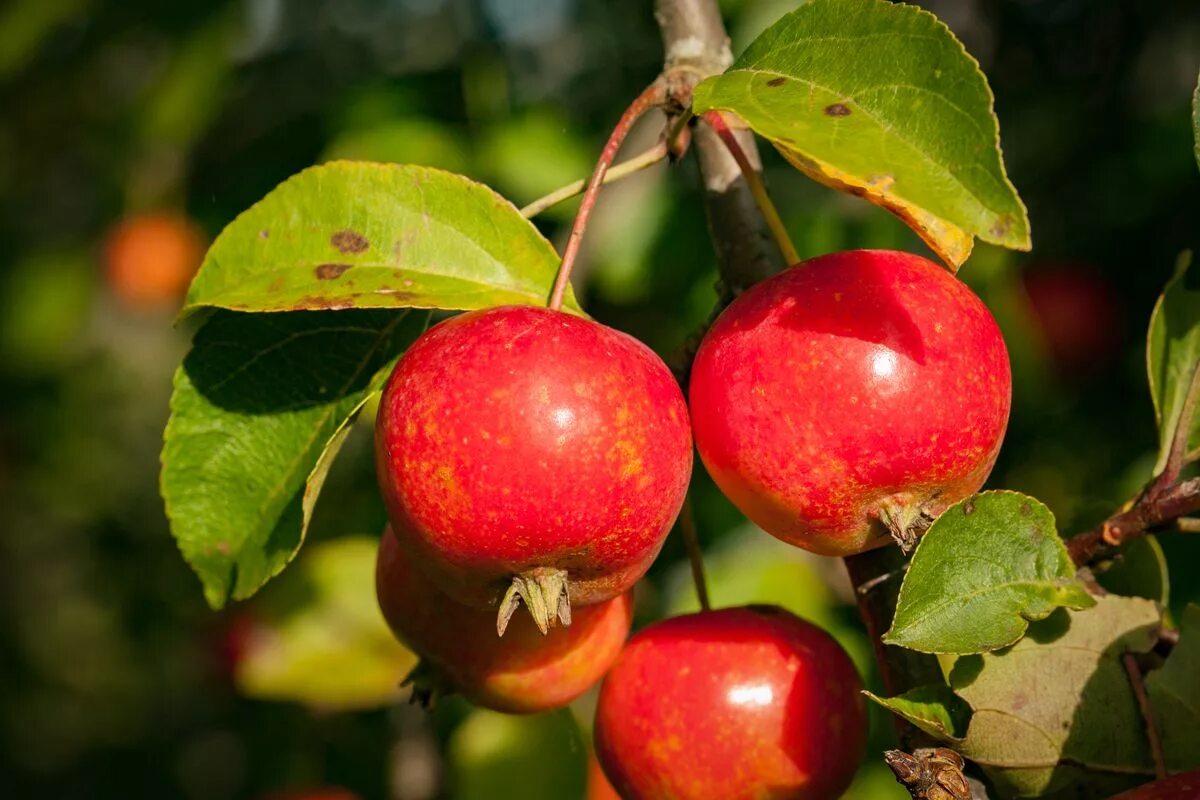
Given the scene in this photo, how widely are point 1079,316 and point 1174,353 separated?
1.48 m

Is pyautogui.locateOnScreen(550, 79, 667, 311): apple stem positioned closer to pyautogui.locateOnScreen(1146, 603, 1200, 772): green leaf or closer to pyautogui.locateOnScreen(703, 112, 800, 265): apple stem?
pyautogui.locateOnScreen(703, 112, 800, 265): apple stem

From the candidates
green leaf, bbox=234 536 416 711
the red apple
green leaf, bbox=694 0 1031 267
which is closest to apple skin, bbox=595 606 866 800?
green leaf, bbox=694 0 1031 267

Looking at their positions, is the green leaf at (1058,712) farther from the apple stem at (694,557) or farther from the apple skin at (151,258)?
the apple skin at (151,258)

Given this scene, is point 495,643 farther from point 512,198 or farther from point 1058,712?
point 512,198

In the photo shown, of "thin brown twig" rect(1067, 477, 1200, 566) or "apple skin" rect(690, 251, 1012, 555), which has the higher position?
"apple skin" rect(690, 251, 1012, 555)

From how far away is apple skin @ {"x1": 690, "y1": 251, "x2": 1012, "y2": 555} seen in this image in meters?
1.20

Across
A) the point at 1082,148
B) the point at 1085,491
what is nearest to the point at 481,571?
the point at 1085,491

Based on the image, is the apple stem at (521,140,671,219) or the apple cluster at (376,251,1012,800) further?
the apple stem at (521,140,671,219)

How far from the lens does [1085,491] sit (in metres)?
2.59

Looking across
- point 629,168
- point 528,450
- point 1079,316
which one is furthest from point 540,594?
point 1079,316

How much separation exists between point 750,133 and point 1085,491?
4.39ft

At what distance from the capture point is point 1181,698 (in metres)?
1.32

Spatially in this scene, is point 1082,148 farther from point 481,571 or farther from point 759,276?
point 481,571

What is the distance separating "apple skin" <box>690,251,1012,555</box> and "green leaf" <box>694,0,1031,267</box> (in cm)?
10
